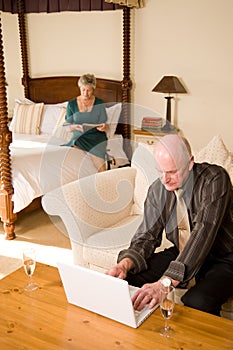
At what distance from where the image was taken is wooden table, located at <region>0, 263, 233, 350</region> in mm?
1331

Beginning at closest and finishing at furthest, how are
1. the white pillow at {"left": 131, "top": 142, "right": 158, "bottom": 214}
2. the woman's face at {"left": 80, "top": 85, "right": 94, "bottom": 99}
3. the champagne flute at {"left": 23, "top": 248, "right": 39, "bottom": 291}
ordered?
the champagne flute at {"left": 23, "top": 248, "right": 39, "bottom": 291} → the white pillow at {"left": 131, "top": 142, "right": 158, "bottom": 214} → the woman's face at {"left": 80, "top": 85, "right": 94, "bottom": 99}

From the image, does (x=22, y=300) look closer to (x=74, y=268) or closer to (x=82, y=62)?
(x=74, y=268)

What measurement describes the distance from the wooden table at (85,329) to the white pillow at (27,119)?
3182mm

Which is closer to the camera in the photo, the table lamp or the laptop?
the laptop

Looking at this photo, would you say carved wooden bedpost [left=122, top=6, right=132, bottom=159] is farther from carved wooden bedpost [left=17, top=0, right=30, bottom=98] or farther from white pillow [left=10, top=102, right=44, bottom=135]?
carved wooden bedpost [left=17, top=0, right=30, bottom=98]

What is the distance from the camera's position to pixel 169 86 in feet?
13.0

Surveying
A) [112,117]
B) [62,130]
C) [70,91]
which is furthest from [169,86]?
[70,91]

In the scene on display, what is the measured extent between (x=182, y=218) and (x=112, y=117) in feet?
8.03

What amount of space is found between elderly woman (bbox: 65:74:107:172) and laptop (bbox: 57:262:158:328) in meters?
2.21

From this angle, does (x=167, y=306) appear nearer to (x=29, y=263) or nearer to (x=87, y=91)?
(x=29, y=263)

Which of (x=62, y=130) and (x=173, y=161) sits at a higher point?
(x=173, y=161)

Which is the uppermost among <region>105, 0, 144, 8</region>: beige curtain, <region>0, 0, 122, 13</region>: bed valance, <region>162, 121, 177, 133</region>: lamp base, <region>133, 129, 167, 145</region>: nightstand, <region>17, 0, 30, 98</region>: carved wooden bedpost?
<region>0, 0, 122, 13</region>: bed valance

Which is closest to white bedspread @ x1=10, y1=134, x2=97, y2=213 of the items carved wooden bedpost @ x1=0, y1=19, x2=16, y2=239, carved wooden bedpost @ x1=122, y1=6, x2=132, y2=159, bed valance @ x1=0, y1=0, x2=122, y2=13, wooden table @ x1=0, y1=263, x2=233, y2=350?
carved wooden bedpost @ x1=0, y1=19, x2=16, y2=239

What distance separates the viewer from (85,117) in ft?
12.4
